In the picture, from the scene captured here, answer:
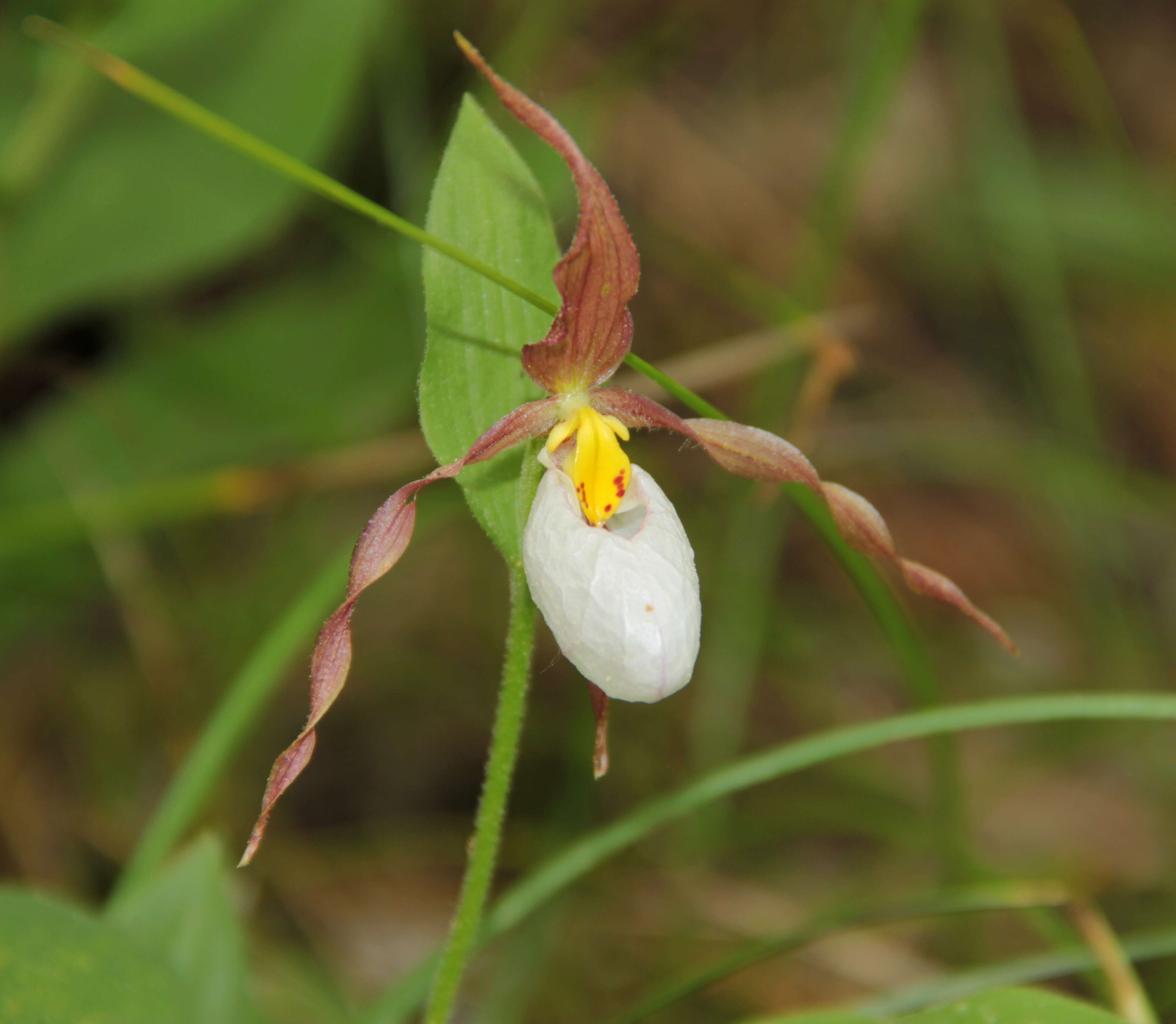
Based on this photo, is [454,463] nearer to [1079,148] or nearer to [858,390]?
[858,390]

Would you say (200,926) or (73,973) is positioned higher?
(73,973)

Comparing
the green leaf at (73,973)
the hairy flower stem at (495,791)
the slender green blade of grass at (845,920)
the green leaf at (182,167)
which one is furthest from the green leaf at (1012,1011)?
the green leaf at (182,167)

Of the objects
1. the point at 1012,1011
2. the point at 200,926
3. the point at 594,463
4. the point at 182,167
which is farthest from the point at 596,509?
the point at 182,167

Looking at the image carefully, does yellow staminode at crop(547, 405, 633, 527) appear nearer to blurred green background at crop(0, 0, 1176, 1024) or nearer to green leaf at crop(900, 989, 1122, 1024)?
green leaf at crop(900, 989, 1122, 1024)

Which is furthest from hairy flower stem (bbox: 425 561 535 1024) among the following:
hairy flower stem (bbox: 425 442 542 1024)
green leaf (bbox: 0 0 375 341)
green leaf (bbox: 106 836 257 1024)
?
green leaf (bbox: 0 0 375 341)

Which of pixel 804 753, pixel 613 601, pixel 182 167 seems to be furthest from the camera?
pixel 182 167

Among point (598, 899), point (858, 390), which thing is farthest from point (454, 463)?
point (858, 390)

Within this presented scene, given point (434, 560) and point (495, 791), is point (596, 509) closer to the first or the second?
point (495, 791)

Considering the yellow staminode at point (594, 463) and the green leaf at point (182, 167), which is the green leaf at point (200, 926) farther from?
the green leaf at point (182, 167)
